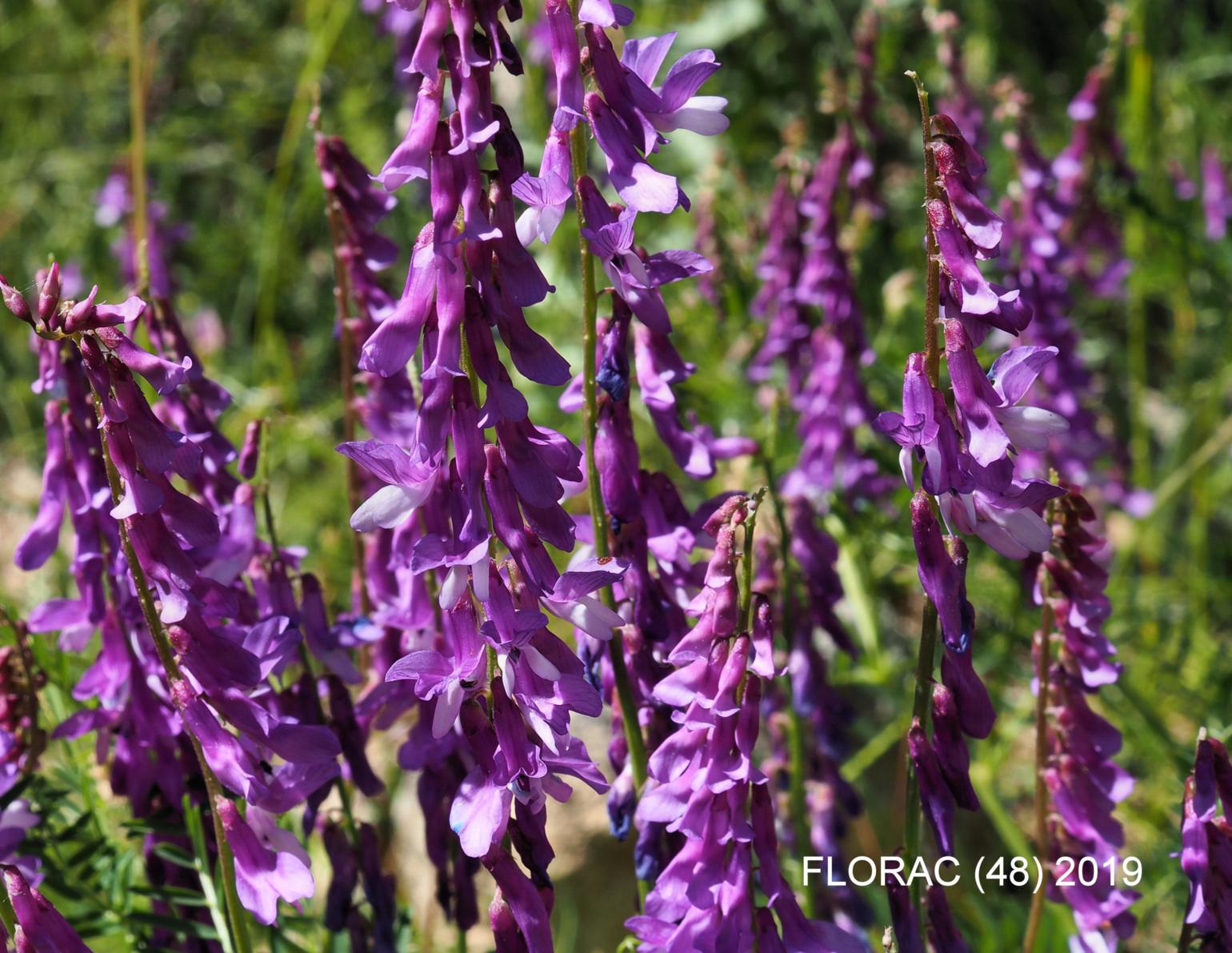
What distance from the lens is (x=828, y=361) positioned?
2.34 m

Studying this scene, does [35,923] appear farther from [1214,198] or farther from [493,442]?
[1214,198]

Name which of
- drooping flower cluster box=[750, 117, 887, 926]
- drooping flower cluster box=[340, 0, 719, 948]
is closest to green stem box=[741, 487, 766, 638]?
drooping flower cluster box=[340, 0, 719, 948]

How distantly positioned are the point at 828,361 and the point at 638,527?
42.5 inches

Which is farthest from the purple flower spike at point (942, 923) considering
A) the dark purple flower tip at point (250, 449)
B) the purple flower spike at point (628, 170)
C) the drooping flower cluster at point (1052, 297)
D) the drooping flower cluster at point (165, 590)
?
the drooping flower cluster at point (1052, 297)

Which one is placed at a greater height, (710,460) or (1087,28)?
(1087,28)

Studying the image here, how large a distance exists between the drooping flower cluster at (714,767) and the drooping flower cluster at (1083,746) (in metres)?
0.38

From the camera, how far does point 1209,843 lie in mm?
1261

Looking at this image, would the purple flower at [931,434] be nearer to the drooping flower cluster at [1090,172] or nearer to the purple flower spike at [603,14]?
the purple flower spike at [603,14]

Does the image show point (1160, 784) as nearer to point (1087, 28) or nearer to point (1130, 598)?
point (1130, 598)

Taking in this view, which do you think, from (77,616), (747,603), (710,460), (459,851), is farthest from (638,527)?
(77,616)

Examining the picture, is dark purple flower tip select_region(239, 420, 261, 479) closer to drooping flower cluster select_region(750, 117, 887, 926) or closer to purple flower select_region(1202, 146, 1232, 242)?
drooping flower cluster select_region(750, 117, 887, 926)

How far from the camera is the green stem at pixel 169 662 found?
1.12 meters

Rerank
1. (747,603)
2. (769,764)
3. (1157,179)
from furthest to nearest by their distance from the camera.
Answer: (1157,179)
(769,764)
(747,603)

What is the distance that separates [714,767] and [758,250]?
186 centimetres
